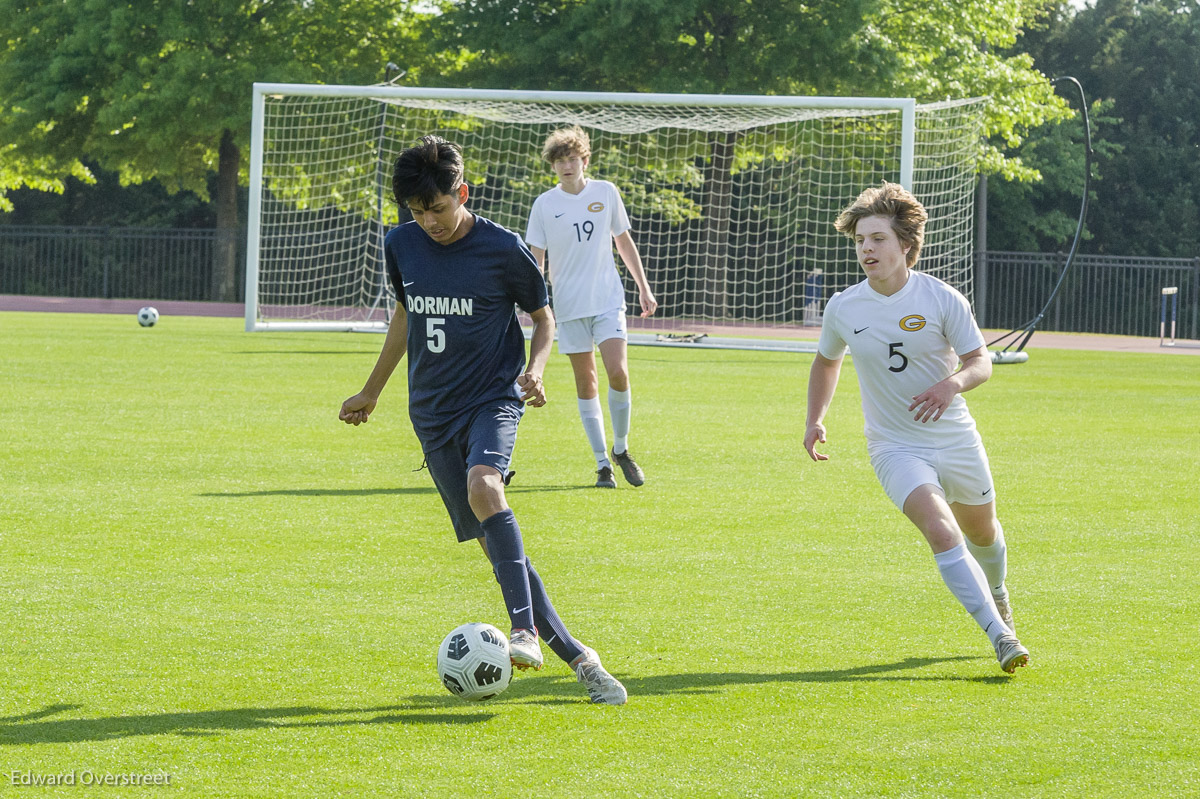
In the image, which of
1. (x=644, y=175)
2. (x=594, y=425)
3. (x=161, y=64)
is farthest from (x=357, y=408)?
(x=161, y=64)

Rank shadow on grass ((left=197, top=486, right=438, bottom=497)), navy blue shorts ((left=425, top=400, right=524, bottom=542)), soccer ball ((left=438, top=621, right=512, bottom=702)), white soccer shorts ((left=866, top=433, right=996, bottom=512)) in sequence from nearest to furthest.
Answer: soccer ball ((left=438, top=621, right=512, bottom=702)) < navy blue shorts ((left=425, top=400, right=524, bottom=542)) < white soccer shorts ((left=866, top=433, right=996, bottom=512)) < shadow on grass ((left=197, top=486, right=438, bottom=497))

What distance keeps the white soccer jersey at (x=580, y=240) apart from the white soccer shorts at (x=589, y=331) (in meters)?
0.04

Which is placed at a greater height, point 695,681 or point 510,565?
point 510,565

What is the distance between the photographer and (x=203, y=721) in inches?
168

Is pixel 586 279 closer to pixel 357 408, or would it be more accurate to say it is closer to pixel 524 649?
pixel 357 408

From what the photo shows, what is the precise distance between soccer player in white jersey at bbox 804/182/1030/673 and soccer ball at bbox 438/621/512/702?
146 cm

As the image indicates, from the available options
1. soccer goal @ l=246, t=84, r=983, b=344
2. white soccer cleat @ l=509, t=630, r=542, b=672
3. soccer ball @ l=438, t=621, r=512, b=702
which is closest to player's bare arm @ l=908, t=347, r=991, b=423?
white soccer cleat @ l=509, t=630, r=542, b=672

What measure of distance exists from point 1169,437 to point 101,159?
32.4m

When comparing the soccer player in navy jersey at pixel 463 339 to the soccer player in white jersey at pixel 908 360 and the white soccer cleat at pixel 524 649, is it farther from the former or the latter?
the soccer player in white jersey at pixel 908 360

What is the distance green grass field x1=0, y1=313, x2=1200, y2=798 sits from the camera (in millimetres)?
3949

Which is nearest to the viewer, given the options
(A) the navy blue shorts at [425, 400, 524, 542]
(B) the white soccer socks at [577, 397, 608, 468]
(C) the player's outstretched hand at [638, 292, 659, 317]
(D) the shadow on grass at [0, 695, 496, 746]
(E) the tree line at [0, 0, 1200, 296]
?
(D) the shadow on grass at [0, 695, 496, 746]

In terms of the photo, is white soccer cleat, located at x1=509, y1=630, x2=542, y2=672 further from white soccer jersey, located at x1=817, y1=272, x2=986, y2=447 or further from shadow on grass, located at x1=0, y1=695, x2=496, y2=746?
white soccer jersey, located at x1=817, y1=272, x2=986, y2=447

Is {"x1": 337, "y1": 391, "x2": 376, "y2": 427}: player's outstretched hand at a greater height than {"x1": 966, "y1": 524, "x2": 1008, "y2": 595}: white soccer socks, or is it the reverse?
{"x1": 337, "y1": 391, "x2": 376, "y2": 427}: player's outstretched hand

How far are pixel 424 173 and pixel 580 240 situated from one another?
4.96 metres
